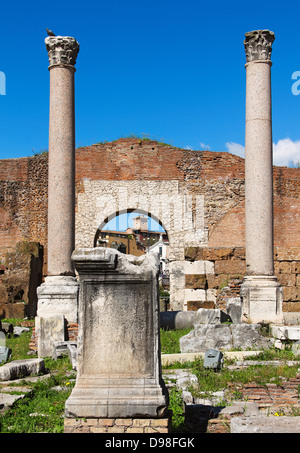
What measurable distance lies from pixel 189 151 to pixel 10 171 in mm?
5485

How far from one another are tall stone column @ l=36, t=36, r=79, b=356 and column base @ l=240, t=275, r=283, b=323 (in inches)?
126

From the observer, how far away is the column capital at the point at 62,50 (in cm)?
1066

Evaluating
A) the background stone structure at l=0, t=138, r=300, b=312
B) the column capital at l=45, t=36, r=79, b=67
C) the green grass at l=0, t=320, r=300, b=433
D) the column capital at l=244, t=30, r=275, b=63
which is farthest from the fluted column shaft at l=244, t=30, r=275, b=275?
the background stone structure at l=0, t=138, r=300, b=312

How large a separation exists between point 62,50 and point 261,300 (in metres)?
6.11

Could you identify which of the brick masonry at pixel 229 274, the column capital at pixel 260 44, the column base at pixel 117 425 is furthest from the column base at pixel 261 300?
the column base at pixel 117 425

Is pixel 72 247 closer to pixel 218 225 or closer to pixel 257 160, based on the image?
pixel 257 160

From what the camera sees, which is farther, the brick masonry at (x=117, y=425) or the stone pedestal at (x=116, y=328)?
the stone pedestal at (x=116, y=328)

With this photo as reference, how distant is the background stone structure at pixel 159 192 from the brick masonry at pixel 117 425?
38.8ft

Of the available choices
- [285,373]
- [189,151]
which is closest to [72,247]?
[285,373]

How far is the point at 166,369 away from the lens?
25.3 feet

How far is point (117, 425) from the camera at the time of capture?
4012 millimetres

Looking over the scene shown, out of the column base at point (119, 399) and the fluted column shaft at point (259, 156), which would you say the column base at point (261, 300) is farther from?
the column base at point (119, 399)

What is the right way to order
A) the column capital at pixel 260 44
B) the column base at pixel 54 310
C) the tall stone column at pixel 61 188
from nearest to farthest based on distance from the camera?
1. the column base at pixel 54 310
2. the tall stone column at pixel 61 188
3. the column capital at pixel 260 44

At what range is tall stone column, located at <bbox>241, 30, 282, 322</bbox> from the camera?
10398 millimetres
